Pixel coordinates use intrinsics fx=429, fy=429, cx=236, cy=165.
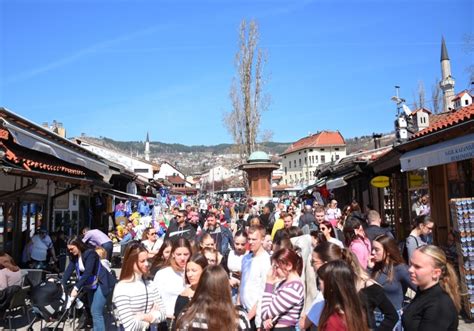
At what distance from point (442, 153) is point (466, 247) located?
2588 millimetres

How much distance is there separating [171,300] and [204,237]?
1.57 metres

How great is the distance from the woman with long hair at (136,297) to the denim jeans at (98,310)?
2055 mm

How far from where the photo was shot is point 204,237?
6164mm

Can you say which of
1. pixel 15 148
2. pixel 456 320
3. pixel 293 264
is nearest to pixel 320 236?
pixel 293 264

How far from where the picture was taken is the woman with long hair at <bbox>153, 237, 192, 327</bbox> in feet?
15.3

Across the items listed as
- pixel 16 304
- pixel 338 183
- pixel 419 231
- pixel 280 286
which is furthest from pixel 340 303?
pixel 338 183

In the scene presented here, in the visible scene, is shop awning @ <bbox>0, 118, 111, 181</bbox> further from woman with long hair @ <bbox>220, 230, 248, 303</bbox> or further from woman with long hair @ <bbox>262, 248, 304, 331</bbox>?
woman with long hair @ <bbox>262, 248, 304, 331</bbox>

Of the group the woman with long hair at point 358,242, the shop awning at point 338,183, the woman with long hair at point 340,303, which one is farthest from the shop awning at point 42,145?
the shop awning at point 338,183

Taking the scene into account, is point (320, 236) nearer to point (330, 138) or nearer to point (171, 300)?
point (171, 300)

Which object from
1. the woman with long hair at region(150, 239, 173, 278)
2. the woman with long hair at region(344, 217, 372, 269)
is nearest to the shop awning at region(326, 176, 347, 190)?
the woman with long hair at region(344, 217, 372, 269)

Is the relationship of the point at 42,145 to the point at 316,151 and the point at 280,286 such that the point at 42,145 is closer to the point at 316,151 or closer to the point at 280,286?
the point at 280,286

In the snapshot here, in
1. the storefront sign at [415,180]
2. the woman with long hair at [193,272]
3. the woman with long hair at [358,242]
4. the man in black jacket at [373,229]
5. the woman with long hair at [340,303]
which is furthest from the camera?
the storefront sign at [415,180]

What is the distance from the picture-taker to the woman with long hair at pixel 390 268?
166 inches

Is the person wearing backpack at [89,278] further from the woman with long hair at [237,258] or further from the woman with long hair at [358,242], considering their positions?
the woman with long hair at [358,242]
